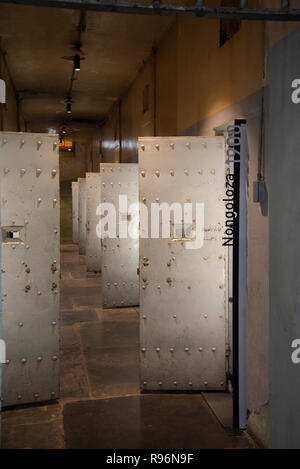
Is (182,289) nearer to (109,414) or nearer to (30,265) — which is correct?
(109,414)

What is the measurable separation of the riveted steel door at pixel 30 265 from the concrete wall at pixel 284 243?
6.65 feet

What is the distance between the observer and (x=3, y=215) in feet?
13.7

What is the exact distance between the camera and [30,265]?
4285 millimetres

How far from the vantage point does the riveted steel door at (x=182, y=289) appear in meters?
4.61

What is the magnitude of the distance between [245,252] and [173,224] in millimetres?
1077

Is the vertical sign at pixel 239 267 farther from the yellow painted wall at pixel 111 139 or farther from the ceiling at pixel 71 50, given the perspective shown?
the yellow painted wall at pixel 111 139

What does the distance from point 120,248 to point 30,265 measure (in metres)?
3.92

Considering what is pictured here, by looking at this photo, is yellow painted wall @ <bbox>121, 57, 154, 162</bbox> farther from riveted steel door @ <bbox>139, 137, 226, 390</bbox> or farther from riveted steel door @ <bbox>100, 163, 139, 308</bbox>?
riveted steel door @ <bbox>139, 137, 226, 390</bbox>

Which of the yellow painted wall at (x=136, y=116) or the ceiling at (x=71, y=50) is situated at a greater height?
the ceiling at (x=71, y=50)

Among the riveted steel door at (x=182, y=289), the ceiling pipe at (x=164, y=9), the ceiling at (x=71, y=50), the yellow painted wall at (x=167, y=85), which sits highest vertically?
the ceiling at (x=71, y=50)

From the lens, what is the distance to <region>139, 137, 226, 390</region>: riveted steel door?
15.1 ft

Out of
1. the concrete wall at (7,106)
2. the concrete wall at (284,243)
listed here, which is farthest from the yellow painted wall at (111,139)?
the concrete wall at (284,243)

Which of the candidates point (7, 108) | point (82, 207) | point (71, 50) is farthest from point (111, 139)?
point (71, 50)
